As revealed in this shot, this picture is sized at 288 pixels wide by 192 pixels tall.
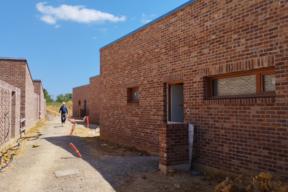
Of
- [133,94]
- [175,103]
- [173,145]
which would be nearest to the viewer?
[173,145]

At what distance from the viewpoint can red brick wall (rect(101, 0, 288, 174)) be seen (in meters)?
4.41

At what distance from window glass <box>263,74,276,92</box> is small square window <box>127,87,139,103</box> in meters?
5.36

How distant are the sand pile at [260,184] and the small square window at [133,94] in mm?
5853

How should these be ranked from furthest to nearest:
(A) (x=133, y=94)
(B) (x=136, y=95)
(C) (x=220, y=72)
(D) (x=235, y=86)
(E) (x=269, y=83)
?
(A) (x=133, y=94), (B) (x=136, y=95), (C) (x=220, y=72), (D) (x=235, y=86), (E) (x=269, y=83)

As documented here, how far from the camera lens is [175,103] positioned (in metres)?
7.77

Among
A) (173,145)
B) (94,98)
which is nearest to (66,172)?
(173,145)

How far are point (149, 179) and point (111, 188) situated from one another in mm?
931

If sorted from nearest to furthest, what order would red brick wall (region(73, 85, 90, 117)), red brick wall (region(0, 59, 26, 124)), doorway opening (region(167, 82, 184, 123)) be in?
doorway opening (region(167, 82, 184, 123)) < red brick wall (region(0, 59, 26, 124)) < red brick wall (region(73, 85, 90, 117))

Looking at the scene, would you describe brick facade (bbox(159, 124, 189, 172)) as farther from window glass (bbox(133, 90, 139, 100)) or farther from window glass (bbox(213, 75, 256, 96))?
window glass (bbox(133, 90, 139, 100))

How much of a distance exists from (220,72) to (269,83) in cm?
113

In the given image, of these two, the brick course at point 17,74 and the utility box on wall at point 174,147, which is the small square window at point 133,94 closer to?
the utility box on wall at point 174,147

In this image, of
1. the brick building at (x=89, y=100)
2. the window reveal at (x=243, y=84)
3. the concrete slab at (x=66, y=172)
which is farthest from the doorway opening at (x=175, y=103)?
the brick building at (x=89, y=100)

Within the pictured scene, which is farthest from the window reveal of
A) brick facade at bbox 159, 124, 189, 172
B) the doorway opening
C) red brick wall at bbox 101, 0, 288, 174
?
the doorway opening

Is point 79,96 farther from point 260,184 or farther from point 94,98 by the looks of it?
point 260,184
